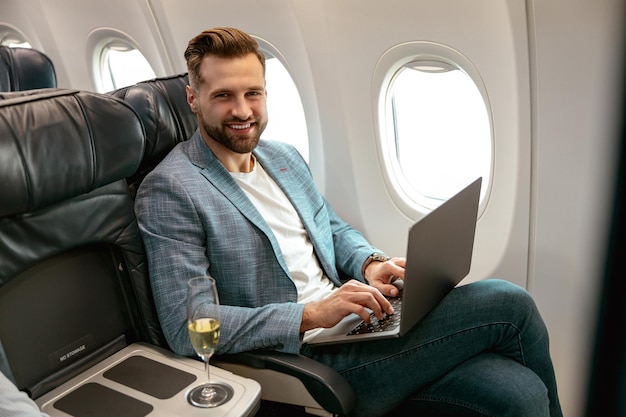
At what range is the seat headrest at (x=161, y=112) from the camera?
82.7 inches

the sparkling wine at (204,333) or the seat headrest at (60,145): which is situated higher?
the seat headrest at (60,145)

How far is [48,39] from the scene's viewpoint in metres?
5.07

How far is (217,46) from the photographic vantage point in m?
1.98

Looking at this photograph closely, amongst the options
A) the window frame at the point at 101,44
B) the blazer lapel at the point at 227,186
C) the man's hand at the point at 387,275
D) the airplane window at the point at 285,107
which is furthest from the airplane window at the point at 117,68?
the man's hand at the point at 387,275

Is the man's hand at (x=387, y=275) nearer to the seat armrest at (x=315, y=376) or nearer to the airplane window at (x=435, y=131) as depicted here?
the seat armrest at (x=315, y=376)

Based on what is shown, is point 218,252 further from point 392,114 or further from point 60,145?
point 392,114

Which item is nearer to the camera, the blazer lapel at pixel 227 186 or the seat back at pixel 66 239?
the seat back at pixel 66 239

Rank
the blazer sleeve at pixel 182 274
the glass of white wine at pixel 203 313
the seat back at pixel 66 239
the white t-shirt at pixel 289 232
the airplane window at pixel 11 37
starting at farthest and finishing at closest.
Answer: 1. the airplane window at pixel 11 37
2. the white t-shirt at pixel 289 232
3. the blazer sleeve at pixel 182 274
4. the seat back at pixel 66 239
5. the glass of white wine at pixel 203 313

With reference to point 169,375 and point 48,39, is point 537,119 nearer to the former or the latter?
point 169,375

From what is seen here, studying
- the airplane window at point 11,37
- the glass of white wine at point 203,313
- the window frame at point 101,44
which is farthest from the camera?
the airplane window at point 11,37

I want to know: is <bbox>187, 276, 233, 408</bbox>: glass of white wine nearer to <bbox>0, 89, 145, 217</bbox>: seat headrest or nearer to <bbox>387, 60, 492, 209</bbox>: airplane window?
<bbox>0, 89, 145, 217</bbox>: seat headrest

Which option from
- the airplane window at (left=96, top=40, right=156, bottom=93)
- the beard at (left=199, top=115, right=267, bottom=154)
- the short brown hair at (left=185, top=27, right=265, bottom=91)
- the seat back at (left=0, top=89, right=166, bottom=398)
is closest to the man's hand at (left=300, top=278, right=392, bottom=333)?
the seat back at (left=0, top=89, right=166, bottom=398)

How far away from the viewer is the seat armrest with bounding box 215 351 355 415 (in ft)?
5.11

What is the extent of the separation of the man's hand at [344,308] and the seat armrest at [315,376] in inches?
5.1
